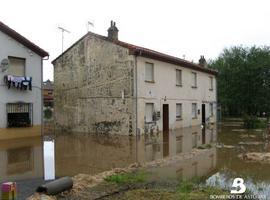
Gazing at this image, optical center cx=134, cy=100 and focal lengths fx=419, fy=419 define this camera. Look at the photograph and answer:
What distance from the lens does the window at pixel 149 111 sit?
27.9 metres

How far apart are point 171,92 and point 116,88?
5.55m

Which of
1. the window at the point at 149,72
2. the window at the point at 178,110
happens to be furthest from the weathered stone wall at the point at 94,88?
the window at the point at 178,110

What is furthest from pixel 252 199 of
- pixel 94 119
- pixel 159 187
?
pixel 94 119

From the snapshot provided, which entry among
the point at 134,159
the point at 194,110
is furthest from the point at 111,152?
the point at 194,110

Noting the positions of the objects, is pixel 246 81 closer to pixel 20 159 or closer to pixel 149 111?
pixel 149 111

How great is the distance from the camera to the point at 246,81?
160 feet

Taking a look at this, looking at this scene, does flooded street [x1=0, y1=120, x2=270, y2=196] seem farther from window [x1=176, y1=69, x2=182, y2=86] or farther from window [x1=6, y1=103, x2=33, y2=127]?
window [x1=176, y1=69, x2=182, y2=86]

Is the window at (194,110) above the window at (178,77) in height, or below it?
below

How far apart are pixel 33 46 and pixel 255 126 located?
18.8m

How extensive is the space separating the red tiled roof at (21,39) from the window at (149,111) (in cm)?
742

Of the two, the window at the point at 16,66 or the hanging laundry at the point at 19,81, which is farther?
the window at the point at 16,66

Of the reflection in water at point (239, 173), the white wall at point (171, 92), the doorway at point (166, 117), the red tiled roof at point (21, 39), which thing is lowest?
the reflection in water at point (239, 173)

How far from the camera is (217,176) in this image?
12.5 m

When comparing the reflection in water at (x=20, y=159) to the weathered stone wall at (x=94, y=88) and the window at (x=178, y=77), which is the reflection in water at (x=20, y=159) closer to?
the weathered stone wall at (x=94, y=88)
